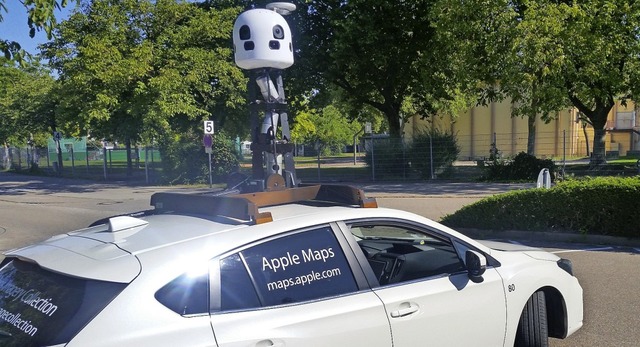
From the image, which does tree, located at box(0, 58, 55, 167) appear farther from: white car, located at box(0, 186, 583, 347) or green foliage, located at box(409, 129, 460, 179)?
white car, located at box(0, 186, 583, 347)

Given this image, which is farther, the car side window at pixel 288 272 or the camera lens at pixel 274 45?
the camera lens at pixel 274 45

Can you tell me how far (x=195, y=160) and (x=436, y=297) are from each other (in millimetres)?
23929

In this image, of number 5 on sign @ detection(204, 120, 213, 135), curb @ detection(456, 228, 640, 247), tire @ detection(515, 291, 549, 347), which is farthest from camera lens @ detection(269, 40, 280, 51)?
number 5 on sign @ detection(204, 120, 213, 135)

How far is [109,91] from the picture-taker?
71.5ft

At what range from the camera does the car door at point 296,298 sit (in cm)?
248

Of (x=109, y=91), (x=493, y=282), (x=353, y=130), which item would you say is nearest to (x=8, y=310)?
(x=493, y=282)

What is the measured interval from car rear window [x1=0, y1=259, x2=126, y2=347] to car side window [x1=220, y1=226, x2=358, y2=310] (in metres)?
0.54

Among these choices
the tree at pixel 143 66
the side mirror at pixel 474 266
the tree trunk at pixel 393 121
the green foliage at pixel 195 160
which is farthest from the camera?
the tree trunk at pixel 393 121

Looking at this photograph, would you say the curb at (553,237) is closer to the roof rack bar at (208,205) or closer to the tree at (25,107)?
the roof rack bar at (208,205)

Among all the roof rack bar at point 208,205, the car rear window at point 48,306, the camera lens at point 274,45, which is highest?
the camera lens at point 274,45

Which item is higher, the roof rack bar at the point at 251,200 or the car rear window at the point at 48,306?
the roof rack bar at the point at 251,200

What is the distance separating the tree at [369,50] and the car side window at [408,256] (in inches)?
735

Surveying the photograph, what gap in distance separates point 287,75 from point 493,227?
1733 cm

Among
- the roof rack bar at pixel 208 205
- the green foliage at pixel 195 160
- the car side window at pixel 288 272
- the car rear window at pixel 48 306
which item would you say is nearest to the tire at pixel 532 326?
the car side window at pixel 288 272
